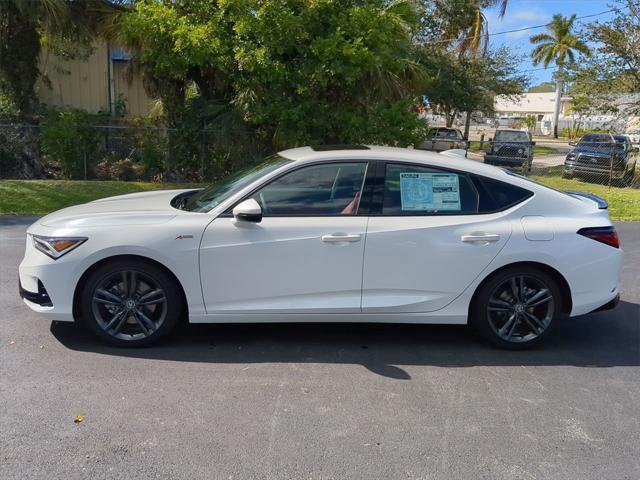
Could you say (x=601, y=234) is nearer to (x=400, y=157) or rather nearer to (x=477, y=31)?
(x=400, y=157)

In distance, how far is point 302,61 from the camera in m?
12.7

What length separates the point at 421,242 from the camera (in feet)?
14.4

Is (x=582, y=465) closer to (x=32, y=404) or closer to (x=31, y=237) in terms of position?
(x=32, y=404)

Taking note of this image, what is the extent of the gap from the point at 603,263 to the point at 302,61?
9498 mm

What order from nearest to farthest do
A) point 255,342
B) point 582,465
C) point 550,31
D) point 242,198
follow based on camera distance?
1. point 582,465
2. point 242,198
3. point 255,342
4. point 550,31

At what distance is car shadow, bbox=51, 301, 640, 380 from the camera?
441 cm

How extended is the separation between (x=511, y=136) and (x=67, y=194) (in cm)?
1732

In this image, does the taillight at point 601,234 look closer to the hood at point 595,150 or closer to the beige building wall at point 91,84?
the hood at point 595,150

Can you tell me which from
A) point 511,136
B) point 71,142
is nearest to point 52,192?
point 71,142

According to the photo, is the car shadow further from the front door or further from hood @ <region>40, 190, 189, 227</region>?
hood @ <region>40, 190, 189, 227</region>

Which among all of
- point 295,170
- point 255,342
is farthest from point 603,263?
point 255,342

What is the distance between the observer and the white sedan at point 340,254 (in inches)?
169

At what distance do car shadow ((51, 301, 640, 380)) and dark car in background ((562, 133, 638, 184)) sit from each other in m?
13.7

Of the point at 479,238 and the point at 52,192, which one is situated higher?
the point at 479,238
